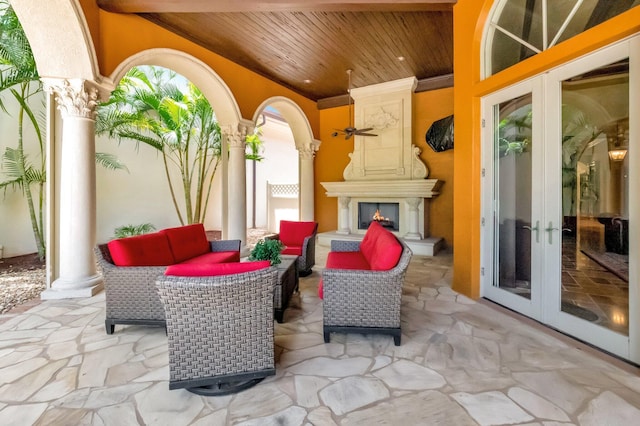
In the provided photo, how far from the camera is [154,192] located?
26.1 feet

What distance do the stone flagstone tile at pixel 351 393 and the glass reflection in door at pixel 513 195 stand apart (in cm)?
213

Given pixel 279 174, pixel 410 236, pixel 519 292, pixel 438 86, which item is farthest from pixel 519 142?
pixel 279 174

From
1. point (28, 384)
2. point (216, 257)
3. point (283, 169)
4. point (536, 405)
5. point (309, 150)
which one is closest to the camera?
point (536, 405)

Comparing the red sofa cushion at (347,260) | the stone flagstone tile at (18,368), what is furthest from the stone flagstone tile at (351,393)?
the stone flagstone tile at (18,368)

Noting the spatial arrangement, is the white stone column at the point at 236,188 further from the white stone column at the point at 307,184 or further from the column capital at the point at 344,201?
the column capital at the point at 344,201

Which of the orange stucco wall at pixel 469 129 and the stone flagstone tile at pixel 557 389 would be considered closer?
Result: the stone flagstone tile at pixel 557 389

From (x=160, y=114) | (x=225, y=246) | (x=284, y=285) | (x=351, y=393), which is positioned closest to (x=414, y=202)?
(x=225, y=246)

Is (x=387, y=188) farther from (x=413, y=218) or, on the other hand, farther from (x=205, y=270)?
(x=205, y=270)

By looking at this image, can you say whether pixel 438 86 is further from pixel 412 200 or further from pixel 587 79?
pixel 587 79

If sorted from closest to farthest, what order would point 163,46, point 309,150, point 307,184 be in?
point 163,46
point 309,150
point 307,184

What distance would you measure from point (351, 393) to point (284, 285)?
4.61ft

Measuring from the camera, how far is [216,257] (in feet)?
13.3

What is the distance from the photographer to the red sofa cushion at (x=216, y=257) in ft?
12.7

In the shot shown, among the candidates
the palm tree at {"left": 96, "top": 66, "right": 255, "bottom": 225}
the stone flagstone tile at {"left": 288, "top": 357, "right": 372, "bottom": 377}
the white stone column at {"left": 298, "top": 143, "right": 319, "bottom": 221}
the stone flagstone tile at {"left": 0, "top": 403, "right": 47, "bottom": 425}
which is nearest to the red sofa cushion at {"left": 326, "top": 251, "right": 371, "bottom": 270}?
the stone flagstone tile at {"left": 288, "top": 357, "right": 372, "bottom": 377}
